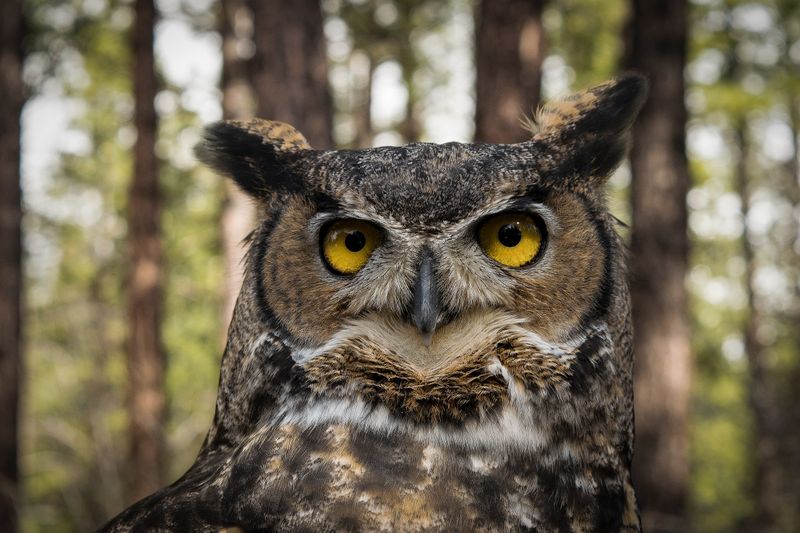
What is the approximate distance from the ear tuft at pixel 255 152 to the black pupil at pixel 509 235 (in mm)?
483

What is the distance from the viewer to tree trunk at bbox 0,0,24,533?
7137 mm

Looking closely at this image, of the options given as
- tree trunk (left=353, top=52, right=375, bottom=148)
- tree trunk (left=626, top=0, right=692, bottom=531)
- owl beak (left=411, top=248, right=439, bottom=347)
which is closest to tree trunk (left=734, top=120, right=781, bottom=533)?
tree trunk (left=626, top=0, right=692, bottom=531)

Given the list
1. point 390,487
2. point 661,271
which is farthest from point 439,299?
point 661,271

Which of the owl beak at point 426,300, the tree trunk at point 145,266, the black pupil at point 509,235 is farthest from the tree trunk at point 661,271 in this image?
the tree trunk at point 145,266

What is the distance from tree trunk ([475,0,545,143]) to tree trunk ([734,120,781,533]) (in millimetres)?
7410

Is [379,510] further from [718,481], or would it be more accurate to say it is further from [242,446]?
[718,481]

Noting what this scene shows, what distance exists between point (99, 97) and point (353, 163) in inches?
593

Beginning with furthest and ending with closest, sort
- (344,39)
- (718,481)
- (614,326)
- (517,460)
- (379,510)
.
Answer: (718,481), (344,39), (614,326), (517,460), (379,510)

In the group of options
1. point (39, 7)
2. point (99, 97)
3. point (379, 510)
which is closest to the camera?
point (379, 510)

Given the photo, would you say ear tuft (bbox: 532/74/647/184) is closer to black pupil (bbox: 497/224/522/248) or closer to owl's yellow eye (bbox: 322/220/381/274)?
black pupil (bbox: 497/224/522/248)

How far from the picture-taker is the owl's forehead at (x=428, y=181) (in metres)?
1.55

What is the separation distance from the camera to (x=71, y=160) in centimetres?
1611

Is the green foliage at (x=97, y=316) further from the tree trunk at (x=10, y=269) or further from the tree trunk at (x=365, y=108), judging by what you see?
the tree trunk at (x=10, y=269)

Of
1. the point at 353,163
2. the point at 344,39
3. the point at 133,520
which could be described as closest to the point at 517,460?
the point at 353,163
